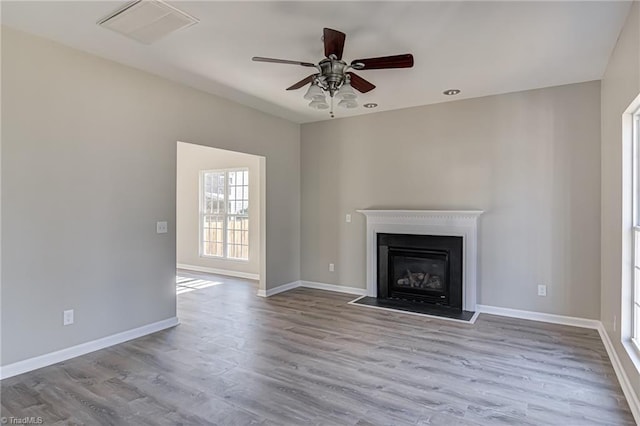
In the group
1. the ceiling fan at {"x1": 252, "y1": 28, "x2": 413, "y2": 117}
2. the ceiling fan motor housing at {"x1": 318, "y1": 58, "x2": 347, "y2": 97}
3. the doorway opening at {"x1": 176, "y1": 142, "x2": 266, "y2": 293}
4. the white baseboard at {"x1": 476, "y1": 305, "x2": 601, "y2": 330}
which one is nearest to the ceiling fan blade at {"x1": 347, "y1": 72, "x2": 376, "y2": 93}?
the ceiling fan at {"x1": 252, "y1": 28, "x2": 413, "y2": 117}

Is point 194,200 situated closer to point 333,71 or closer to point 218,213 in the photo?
point 218,213

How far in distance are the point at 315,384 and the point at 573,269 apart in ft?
10.5

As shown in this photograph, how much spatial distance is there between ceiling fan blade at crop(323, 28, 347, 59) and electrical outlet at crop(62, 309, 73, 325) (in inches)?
121

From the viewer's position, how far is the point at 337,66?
266 cm

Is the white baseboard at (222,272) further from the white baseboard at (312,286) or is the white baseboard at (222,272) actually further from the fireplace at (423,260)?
the fireplace at (423,260)

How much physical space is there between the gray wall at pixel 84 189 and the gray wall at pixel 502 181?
231 cm

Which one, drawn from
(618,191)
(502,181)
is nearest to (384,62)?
(618,191)

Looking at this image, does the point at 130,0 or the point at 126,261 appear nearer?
the point at 130,0

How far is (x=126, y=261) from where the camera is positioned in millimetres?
3559

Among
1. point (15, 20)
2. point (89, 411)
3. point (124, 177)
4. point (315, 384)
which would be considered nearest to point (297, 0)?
point (15, 20)

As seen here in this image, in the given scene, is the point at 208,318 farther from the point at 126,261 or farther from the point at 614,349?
the point at 614,349

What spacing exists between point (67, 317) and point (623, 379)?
445 cm

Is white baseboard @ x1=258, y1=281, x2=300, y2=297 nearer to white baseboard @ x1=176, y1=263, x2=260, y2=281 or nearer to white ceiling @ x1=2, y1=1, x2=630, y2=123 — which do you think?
white baseboard @ x1=176, y1=263, x2=260, y2=281

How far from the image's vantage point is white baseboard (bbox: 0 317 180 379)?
9.14 ft
